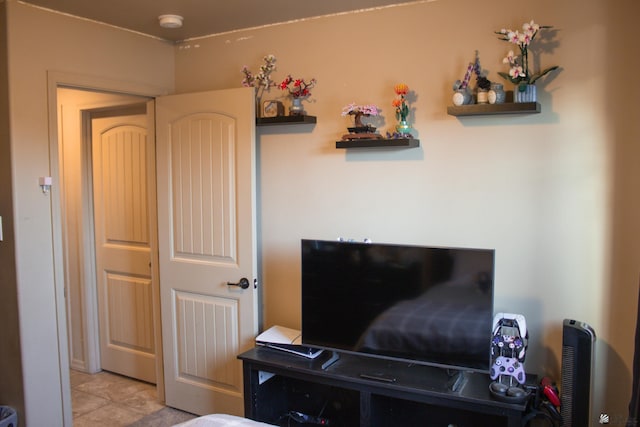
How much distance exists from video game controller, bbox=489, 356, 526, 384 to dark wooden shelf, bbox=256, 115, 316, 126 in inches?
63.1

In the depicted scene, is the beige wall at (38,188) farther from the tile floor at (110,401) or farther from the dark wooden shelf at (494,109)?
the dark wooden shelf at (494,109)

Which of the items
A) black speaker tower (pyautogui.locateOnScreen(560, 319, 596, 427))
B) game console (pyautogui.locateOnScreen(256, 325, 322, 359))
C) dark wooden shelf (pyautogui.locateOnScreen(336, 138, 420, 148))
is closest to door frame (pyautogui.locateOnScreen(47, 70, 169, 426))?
game console (pyautogui.locateOnScreen(256, 325, 322, 359))

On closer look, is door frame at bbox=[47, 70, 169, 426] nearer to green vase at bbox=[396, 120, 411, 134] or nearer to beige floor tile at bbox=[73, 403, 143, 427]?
beige floor tile at bbox=[73, 403, 143, 427]

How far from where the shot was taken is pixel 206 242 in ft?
10.7

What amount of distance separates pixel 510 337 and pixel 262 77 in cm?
200

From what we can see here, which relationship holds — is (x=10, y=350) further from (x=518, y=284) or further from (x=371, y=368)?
(x=518, y=284)

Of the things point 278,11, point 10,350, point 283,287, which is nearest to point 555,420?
point 283,287

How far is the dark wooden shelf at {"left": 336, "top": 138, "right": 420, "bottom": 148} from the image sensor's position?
2656mm

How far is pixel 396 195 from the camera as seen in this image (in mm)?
2830

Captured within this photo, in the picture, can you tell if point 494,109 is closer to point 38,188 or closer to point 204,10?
point 204,10

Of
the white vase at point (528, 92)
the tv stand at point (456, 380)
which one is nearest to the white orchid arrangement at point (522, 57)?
the white vase at point (528, 92)

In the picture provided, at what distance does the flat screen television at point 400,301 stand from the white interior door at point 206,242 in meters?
0.60

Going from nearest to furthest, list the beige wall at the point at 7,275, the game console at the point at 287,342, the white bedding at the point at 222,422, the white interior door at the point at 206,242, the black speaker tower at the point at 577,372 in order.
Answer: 1. the white bedding at the point at 222,422
2. the black speaker tower at the point at 577,372
3. the beige wall at the point at 7,275
4. the game console at the point at 287,342
5. the white interior door at the point at 206,242

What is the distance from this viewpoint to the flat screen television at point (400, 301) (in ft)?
7.69
